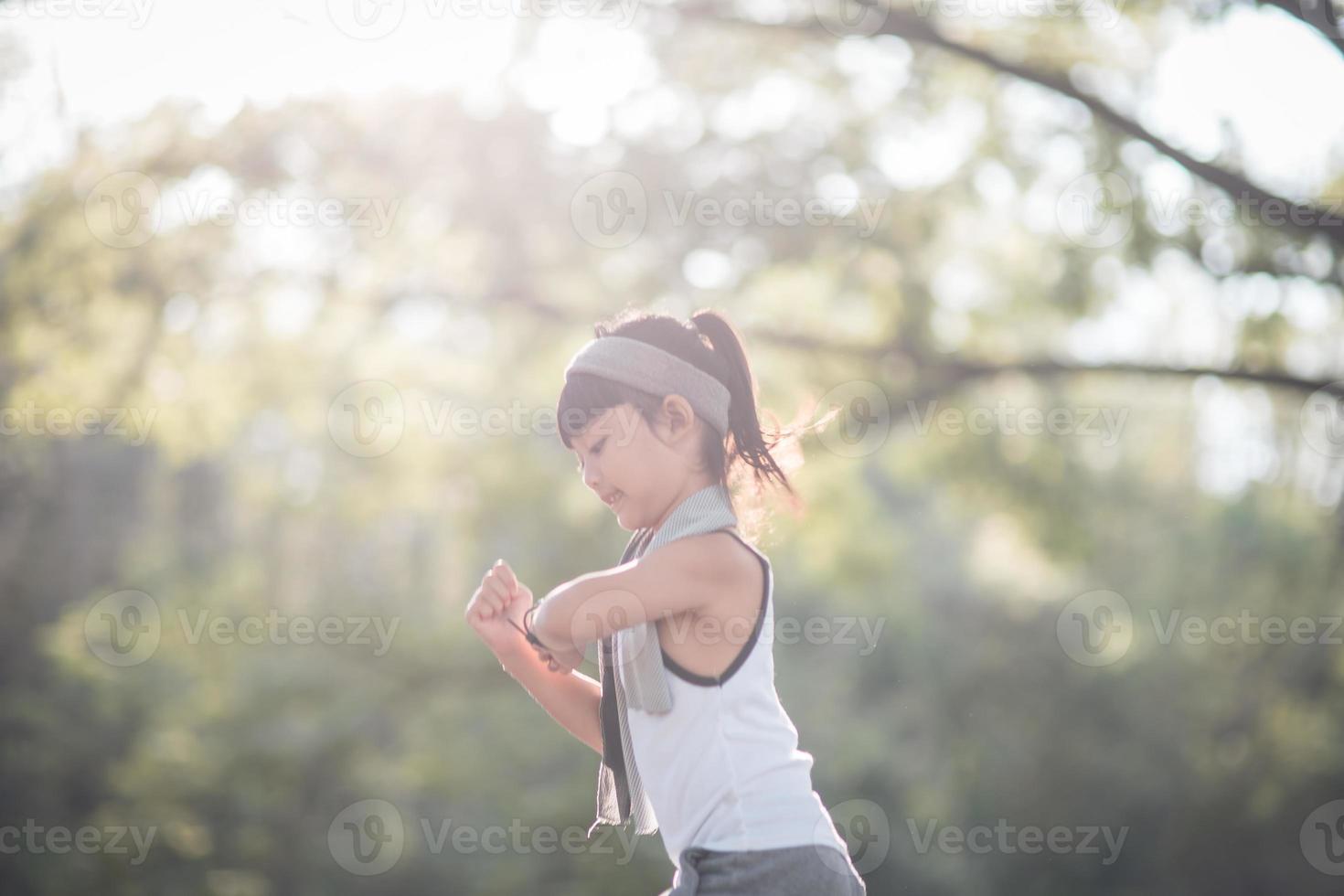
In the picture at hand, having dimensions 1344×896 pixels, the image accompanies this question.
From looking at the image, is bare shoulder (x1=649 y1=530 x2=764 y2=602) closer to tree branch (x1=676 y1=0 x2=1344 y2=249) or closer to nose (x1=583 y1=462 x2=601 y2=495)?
nose (x1=583 y1=462 x2=601 y2=495)

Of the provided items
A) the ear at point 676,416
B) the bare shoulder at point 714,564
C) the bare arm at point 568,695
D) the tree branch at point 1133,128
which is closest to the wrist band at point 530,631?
the bare arm at point 568,695

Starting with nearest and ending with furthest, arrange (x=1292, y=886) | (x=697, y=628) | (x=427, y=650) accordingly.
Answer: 1. (x=697, y=628)
2. (x=427, y=650)
3. (x=1292, y=886)

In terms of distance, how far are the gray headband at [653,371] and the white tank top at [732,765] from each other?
363mm

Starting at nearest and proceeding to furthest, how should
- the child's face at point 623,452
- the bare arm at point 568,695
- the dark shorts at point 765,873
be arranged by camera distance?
1. the dark shorts at point 765,873
2. the child's face at point 623,452
3. the bare arm at point 568,695

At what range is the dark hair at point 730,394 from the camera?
222cm

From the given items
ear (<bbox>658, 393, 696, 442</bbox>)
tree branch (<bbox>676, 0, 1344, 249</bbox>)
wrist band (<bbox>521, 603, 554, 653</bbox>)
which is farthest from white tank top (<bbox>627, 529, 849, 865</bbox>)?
tree branch (<bbox>676, 0, 1344, 249</bbox>)

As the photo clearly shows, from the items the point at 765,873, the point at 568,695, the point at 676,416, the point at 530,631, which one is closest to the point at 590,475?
the point at 676,416

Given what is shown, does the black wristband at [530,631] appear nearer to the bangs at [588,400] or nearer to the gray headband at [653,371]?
the bangs at [588,400]

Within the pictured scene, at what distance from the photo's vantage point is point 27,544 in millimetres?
14055

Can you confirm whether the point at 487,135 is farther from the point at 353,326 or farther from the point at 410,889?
the point at 410,889

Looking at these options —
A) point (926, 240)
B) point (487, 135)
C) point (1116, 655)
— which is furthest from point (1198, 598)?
point (487, 135)

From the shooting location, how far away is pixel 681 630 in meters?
2.10

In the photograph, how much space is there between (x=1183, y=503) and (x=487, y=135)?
11956 mm

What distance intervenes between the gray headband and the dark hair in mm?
16
